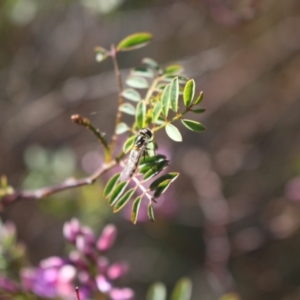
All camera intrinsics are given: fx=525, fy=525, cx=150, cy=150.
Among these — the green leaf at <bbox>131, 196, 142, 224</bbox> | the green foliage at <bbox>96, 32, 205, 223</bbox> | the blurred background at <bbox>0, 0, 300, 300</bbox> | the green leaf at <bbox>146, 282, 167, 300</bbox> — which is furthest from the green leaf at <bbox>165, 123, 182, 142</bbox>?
the blurred background at <bbox>0, 0, 300, 300</bbox>

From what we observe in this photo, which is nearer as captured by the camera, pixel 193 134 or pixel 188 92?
pixel 188 92

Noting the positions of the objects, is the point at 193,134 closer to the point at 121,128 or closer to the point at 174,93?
the point at 121,128

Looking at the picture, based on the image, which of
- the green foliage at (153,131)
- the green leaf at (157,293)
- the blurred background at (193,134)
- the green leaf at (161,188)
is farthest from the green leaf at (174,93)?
the blurred background at (193,134)

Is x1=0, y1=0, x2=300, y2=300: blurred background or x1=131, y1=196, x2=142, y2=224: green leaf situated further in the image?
x1=0, y1=0, x2=300, y2=300: blurred background

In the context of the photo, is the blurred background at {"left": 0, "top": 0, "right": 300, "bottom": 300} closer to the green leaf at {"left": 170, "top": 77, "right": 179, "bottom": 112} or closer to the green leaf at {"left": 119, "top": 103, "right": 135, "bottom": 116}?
the green leaf at {"left": 119, "top": 103, "right": 135, "bottom": 116}

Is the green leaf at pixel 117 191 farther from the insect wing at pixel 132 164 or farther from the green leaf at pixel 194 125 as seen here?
the green leaf at pixel 194 125

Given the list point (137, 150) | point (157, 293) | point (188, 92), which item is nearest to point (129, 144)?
point (137, 150)

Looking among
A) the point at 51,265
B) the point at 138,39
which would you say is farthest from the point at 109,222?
the point at 138,39
